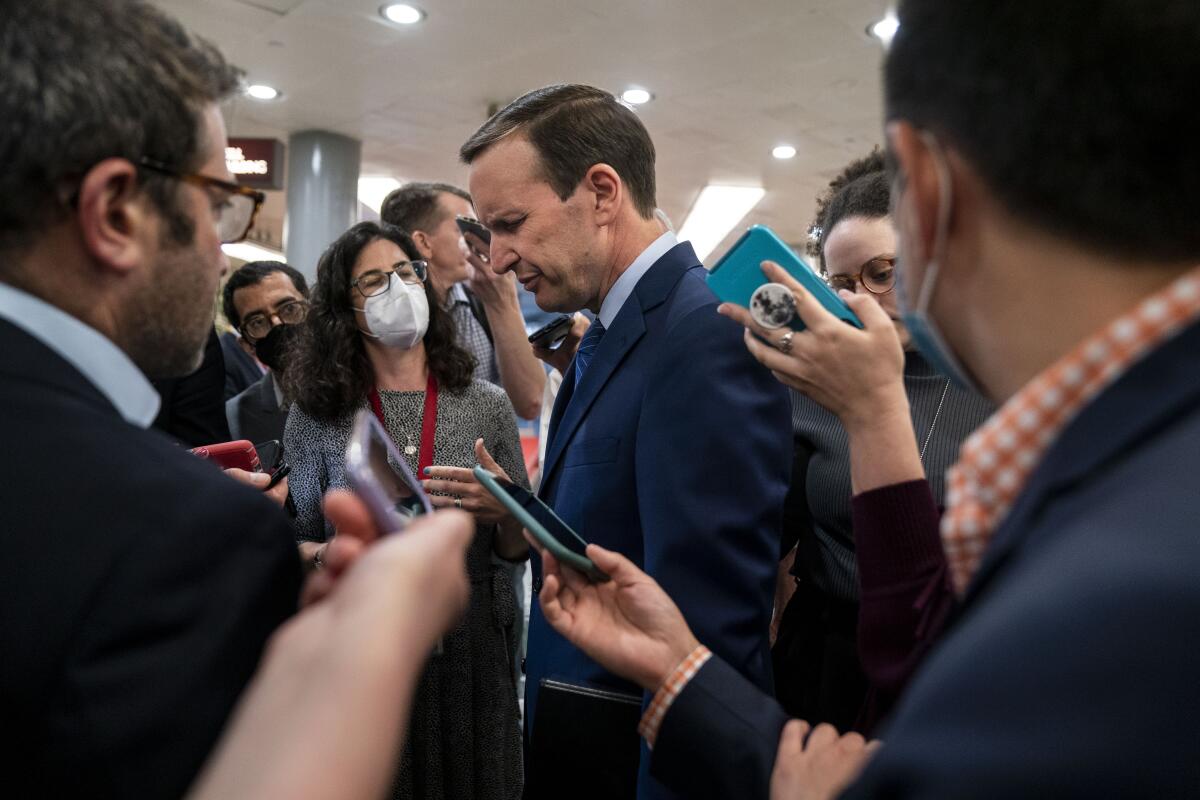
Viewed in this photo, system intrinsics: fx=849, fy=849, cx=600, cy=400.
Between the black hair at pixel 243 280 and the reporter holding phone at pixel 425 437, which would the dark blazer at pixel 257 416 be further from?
the reporter holding phone at pixel 425 437

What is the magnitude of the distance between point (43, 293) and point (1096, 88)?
39.0 inches

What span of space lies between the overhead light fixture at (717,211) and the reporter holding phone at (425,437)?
21.5ft

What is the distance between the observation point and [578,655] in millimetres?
1544

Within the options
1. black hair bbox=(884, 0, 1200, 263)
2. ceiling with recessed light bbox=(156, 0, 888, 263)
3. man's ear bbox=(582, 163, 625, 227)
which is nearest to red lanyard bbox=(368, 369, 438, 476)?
man's ear bbox=(582, 163, 625, 227)

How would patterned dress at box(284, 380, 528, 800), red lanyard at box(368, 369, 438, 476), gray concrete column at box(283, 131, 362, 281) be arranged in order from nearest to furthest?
1. patterned dress at box(284, 380, 528, 800)
2. red lanyard at box(368, 369, 438, 476)
3. gray concrete column at box(283, 131, 362, 281)

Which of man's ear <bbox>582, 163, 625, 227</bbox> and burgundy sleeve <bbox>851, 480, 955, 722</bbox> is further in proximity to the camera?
man's ear <bbox>582, 163, 625, 227</bbox>

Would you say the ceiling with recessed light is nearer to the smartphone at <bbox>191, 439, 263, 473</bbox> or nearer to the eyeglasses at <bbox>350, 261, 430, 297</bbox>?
the eyeglasses at <bbox>350, 261, 430, 297</bbox>

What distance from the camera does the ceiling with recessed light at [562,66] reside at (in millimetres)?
5203

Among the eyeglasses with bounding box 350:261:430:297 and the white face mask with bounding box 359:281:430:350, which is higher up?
the eyeglasses with bounding box 350:261:430:297

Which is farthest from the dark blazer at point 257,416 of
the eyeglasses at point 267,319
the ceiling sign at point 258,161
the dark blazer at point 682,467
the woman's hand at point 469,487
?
the ceiling sign at point 258,161

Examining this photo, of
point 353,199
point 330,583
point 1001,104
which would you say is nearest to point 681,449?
point 330,583

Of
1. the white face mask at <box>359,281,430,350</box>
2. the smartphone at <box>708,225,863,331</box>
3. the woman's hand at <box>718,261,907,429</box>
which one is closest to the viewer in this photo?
the woman's hand at <box>718,261,907,429</box>

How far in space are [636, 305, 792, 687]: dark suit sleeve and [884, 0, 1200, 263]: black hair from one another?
772 millimetres

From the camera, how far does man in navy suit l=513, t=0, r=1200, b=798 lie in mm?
464
